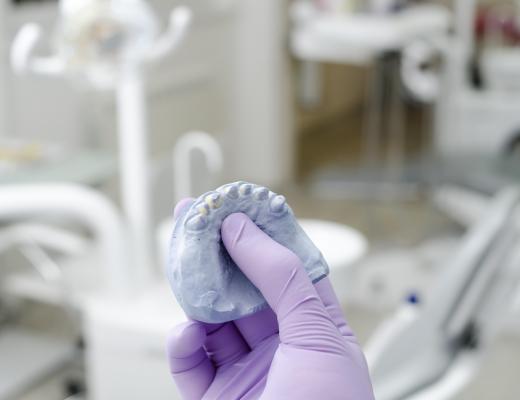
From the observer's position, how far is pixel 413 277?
329 centimetres

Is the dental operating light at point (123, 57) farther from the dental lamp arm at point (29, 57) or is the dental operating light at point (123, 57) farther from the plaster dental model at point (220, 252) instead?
the plaster dental model at point (220, 252)

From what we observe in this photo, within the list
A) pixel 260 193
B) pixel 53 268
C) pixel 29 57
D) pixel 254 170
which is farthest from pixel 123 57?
pixel 254 170

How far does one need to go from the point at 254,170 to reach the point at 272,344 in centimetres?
418

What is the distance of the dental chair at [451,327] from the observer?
1624 millimetres

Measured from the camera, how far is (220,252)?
530mm

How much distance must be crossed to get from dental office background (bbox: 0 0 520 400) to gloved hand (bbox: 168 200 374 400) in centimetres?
91

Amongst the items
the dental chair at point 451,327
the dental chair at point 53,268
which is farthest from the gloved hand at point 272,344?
the dental chair at point 53,268

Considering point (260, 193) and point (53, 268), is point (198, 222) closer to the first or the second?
point (260, 193)

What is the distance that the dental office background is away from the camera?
5.65 feet

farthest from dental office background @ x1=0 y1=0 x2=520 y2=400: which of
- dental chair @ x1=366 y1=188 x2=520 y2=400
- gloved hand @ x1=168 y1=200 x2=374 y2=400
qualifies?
gloved hand @ x1=168 y1=200 x2=374 y2=400

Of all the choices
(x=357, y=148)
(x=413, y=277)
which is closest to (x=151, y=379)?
(x=413, y=277)

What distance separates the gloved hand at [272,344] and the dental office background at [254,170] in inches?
35.8

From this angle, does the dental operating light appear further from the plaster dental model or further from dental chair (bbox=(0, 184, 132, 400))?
the plaster dental model

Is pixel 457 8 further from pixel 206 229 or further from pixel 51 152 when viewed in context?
pixel 206 229
